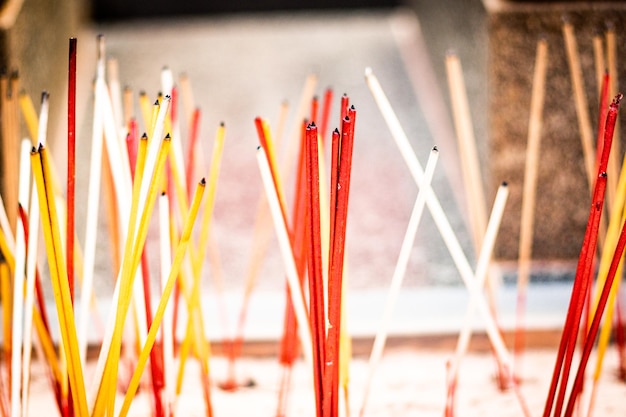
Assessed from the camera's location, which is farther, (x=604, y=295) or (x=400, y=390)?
(x=400, y=390)

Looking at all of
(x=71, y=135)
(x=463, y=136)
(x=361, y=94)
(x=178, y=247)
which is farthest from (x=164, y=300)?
(x=361, y=94)

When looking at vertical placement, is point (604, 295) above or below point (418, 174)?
below

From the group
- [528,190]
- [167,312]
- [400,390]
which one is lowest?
[400,390]

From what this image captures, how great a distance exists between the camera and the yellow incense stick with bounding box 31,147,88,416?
1.99 feet

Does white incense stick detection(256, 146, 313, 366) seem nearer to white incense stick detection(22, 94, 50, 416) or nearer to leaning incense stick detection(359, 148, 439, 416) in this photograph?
leaning incense stick detection(359, 148, 439, 416)

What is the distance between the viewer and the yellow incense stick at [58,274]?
1.99 feet

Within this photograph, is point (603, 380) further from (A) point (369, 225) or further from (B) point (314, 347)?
(A) point (369, 225)

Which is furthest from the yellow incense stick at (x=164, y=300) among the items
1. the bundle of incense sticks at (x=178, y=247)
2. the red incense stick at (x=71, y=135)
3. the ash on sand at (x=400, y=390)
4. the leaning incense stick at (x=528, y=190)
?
the leaning incense stick at (x=528, y=190)

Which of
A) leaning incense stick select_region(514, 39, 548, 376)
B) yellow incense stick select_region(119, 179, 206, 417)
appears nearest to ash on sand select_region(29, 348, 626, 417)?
leaning incense stick select_region(514, 39, 548, 376)

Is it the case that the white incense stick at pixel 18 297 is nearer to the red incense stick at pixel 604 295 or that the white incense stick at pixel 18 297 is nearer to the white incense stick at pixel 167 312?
the white incense stick at pixel 167 312

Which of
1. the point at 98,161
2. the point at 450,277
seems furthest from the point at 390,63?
the point at 98,161

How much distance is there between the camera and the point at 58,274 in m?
0.64

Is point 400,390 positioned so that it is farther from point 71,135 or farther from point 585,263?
point 71,135

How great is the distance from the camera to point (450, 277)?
133 cm
